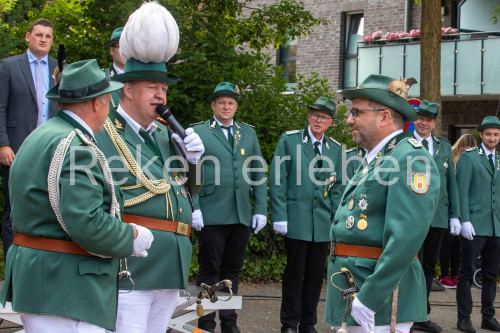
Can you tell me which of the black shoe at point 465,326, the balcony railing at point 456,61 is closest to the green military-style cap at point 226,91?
the black shoe at point 465,326

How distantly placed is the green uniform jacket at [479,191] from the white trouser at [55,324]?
18.5 feet

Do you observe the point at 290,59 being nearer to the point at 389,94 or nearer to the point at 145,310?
the point at 389,94

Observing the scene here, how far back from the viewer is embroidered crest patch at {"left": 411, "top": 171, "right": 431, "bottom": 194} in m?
3.68

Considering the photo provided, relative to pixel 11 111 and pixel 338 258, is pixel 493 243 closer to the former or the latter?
pixel 338 258

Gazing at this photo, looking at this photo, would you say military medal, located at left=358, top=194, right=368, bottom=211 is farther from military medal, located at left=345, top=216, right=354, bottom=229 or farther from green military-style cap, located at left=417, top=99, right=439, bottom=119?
green military-style cap, located at left=417, top=99, right=439, bottom=119

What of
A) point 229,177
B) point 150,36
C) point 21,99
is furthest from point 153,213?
point 21,99

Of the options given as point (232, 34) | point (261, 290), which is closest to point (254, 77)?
point (232, 34)

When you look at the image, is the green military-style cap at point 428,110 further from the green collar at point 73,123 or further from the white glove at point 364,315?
the green collar at point 73,123

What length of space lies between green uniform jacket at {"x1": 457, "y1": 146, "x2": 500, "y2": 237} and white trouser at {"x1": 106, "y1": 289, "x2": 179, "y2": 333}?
484cm

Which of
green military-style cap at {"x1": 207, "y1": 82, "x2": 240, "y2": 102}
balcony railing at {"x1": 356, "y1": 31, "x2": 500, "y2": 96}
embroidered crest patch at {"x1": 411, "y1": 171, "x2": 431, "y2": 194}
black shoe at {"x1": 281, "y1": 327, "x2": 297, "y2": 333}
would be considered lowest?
black shoe at {"x1": 281, "y1": 327, "x2": 297, "y2": 333}

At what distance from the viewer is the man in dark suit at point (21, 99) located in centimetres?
666

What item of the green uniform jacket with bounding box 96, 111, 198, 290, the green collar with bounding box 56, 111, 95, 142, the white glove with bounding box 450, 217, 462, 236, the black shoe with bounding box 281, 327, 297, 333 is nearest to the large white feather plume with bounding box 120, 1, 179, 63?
the green uniform jacket with bounding box 96, 111, 198, 290

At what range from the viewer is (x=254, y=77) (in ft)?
35.8

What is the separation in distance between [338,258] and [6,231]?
12.9 ft
